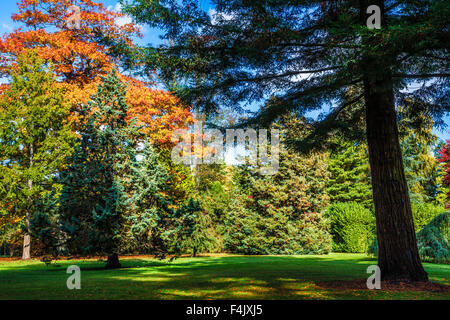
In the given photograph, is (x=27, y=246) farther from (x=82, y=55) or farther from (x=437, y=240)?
(x=437, y=240)

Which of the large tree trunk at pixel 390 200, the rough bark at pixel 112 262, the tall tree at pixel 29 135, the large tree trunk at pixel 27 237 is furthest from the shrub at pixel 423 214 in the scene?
the large tree trunk at pixel 27 237

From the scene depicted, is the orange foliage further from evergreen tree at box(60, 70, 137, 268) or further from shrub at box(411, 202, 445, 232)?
shrub at box(411, 202, 445, 232)

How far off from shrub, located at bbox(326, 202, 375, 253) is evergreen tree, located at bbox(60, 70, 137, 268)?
41.7ft

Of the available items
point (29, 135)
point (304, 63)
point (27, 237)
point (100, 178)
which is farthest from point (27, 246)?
point (304, 63)

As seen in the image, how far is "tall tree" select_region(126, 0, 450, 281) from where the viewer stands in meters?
5.90

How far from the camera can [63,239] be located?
1016cm

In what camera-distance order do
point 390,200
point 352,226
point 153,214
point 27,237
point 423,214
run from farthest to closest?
point 352,226 → point 423,214 → point 27,237 → point 153,214 → point 390,200

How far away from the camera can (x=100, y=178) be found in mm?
11016

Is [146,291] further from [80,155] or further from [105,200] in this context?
[80,155]

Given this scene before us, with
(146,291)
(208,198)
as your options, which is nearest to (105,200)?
(146,291)

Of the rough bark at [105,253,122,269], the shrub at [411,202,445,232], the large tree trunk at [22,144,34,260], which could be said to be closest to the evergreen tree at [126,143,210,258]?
the rough bark at [105,253,122,269]

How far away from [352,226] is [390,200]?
13.5 m
